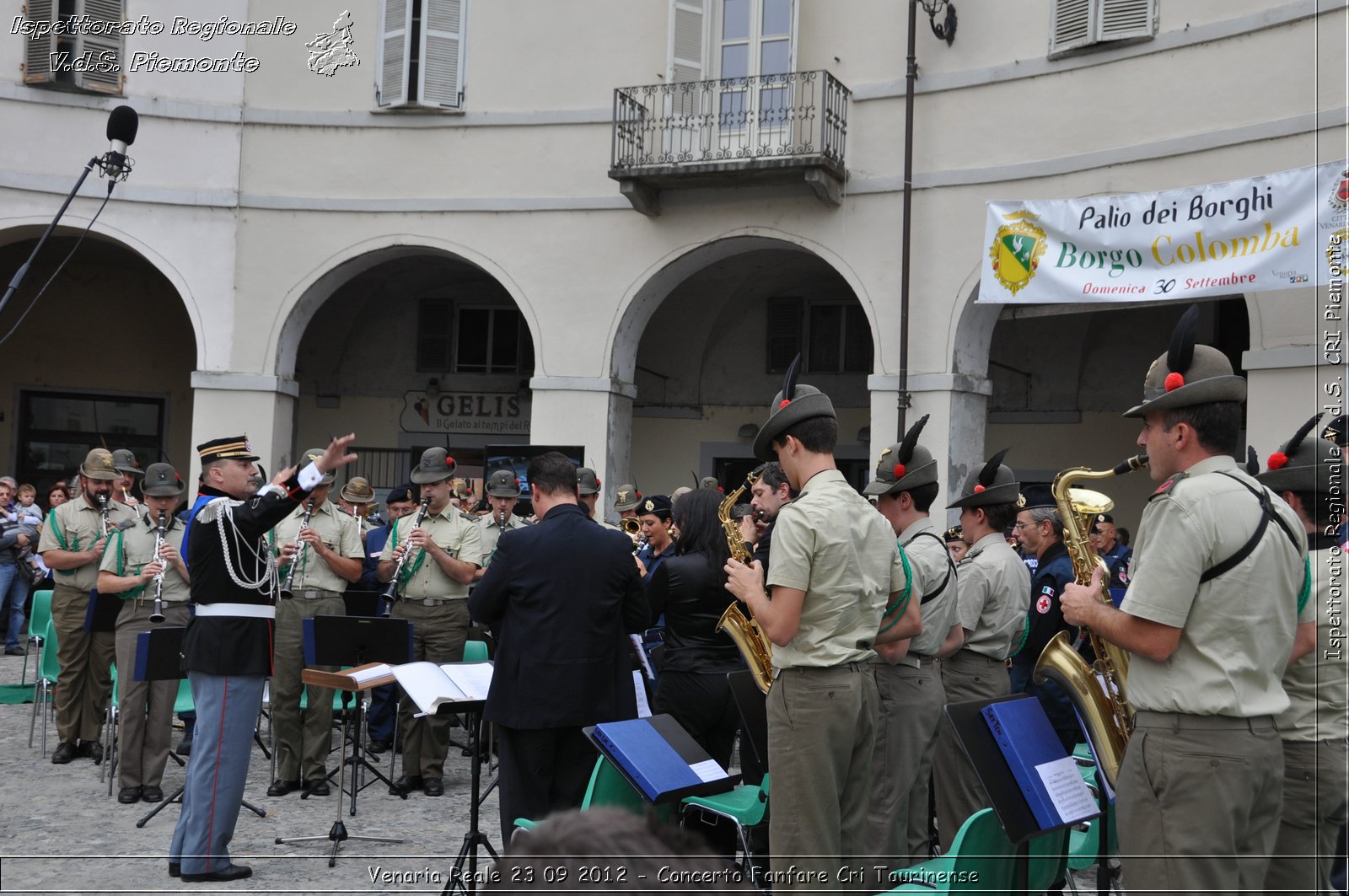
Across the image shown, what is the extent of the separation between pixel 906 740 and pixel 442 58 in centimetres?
1280

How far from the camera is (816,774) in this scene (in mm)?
4086

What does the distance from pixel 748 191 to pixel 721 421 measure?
4.70 m

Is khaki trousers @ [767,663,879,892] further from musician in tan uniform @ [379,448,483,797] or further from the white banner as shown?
the white banner

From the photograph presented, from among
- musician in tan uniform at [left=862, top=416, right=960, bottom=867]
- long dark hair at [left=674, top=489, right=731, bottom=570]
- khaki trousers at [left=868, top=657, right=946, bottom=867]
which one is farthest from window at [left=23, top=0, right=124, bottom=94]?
khaki trousers at [left=868, top=657, right=946, bottom=867]

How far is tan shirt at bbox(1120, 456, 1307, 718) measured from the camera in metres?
3.37

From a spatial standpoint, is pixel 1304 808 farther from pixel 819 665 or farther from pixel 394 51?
pixel 394 51

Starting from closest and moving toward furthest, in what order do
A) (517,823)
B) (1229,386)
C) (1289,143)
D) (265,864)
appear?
(1229,386) → (517,823) → (265,864) → (1289,143)

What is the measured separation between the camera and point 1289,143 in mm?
10742

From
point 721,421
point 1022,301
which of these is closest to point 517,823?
point 1022,301

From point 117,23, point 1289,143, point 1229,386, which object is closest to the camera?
point 1229,386

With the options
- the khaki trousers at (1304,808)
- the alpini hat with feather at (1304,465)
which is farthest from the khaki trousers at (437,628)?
the khaki trousers at (1304,808)

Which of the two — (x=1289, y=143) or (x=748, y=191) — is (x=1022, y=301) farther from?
(x=748, y=191)

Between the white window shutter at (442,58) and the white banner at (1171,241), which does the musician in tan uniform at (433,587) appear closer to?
the white banner at (1171,241)

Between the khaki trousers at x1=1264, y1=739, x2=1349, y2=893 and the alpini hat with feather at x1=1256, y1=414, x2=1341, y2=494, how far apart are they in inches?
38.6
